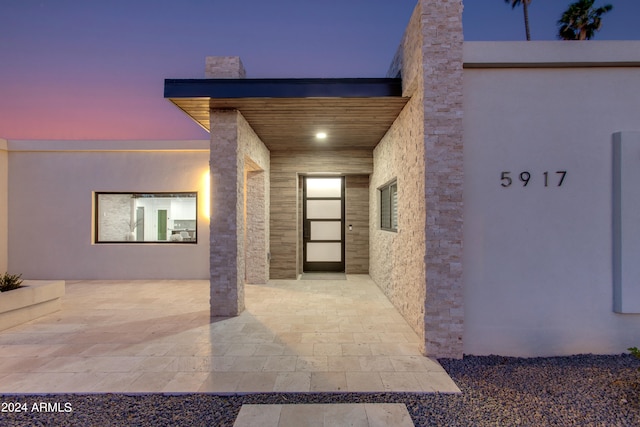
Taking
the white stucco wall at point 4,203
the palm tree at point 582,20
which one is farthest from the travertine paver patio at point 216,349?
the palm tree at point 582,20

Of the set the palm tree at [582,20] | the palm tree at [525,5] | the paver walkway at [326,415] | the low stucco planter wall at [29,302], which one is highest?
the palm tree at [525,5]

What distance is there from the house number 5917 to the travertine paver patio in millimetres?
2270

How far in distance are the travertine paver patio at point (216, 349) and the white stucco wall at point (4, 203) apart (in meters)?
3.59

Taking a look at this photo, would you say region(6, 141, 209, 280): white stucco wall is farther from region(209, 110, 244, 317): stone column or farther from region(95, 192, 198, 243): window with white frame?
region(209, 110, 244, 317): stone column

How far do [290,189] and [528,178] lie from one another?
17.3 ft

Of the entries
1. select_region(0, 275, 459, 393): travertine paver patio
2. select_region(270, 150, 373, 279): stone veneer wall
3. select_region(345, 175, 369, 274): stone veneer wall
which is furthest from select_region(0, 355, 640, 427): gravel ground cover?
select_region(345, 175, 369, 274): stone veneer wall

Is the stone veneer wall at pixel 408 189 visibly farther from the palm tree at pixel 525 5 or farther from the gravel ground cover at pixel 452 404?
the palm tree at pixel 525 5

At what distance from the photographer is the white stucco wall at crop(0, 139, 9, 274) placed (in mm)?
7438

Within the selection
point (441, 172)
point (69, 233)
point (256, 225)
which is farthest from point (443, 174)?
point (69, 233)

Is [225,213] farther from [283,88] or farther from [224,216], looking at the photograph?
[283,88]

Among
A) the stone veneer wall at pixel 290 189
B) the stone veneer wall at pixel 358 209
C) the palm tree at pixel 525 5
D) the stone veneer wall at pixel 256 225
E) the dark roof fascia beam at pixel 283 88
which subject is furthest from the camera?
the palm tree at pixel 525 5

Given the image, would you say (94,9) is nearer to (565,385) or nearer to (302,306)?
(302,306)

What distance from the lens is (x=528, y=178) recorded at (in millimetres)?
3521

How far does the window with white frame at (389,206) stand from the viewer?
5.76 m
